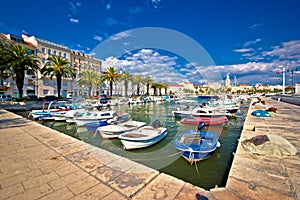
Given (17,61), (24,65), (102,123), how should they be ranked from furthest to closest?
(24,65) → (17,61) → (102,123)

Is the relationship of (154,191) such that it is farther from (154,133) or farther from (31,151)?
(154,133)

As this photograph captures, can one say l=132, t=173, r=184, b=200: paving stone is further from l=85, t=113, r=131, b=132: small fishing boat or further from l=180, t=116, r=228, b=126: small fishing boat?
l=180, t=116, r=228, b=126: small fishing boat

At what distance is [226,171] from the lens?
6184 mm

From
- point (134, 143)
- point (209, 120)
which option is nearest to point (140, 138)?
point (134, 143)

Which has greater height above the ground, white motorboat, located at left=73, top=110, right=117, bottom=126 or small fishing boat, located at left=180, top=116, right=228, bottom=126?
white motorboat, located at left=73, top=110, right=117, bottom=126

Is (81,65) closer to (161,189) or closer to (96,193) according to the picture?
(96,193)

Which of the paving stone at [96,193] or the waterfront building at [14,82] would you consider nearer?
the paving stone at [96,193]

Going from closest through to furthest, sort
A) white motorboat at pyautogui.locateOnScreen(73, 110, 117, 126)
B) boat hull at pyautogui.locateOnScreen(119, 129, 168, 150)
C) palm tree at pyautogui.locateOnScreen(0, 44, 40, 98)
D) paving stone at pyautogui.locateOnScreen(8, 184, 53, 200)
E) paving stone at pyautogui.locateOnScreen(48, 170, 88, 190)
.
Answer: paving stone at pyautogui.locateOnScreen(8, 184, 53, 200), paving stone at pyautogui.locateOnScreen(48, 170, 88, 190), boat hull at pyautogui.locateOnScreen(119, 129, 168, 150), white motorboat at pyautogui.locateOnScreen(73, 110, 117, 126), palm tree at pyautogui.locateOnScreen(0, 44, 40, 98)

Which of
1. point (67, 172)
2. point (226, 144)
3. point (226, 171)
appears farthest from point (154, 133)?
point (67, 172)

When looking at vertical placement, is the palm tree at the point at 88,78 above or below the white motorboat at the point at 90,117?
above

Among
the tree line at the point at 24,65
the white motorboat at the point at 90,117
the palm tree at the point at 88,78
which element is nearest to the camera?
the white motorboat at the point at 90,117

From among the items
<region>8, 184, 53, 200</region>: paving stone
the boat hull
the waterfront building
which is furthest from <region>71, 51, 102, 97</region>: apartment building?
<region>8, 184, 53, 200</region>: paving stone

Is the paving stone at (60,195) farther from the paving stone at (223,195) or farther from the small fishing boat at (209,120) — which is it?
the small fishing boat at (209,120)

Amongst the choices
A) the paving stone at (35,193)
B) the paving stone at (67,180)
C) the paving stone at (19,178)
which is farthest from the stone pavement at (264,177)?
the paving stone at (19,178)
